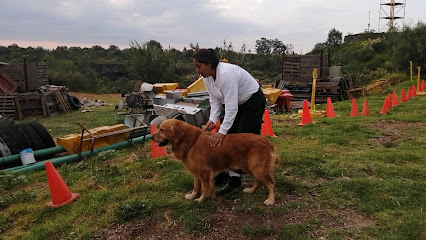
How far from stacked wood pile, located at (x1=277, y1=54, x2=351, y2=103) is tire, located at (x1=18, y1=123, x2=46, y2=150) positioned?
1518cm

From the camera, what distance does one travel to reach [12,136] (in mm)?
Answer: 7371

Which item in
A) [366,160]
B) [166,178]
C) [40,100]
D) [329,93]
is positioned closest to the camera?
[166,178]

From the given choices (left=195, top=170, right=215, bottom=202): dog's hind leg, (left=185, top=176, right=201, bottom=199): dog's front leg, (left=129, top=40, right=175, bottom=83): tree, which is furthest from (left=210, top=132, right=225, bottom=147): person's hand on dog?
(left=129, top=40, right=175, bottom=83): tree

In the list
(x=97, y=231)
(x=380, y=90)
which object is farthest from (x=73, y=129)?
(x=380, y=90)

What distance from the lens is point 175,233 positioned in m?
3.66

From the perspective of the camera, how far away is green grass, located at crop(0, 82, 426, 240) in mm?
3615

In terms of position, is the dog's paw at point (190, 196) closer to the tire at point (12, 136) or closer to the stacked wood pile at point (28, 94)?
the tire at point (12, 136)

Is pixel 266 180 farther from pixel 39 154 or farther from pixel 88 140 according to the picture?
pixel 39 154

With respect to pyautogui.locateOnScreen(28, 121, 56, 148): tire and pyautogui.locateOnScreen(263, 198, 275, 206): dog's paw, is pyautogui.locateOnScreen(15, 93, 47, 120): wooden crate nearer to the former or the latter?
pyautogui.locateOnScreen(28, 121, 56, 148): tire

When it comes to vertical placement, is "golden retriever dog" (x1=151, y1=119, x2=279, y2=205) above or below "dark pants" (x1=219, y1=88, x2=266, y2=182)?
below

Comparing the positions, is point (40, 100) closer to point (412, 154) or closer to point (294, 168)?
point (294, 168)

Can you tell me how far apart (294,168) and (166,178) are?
7.01 feet

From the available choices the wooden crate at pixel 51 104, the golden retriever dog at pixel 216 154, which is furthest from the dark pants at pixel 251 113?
the wooden crate at pixel 51 104

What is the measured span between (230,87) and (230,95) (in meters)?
0.10
